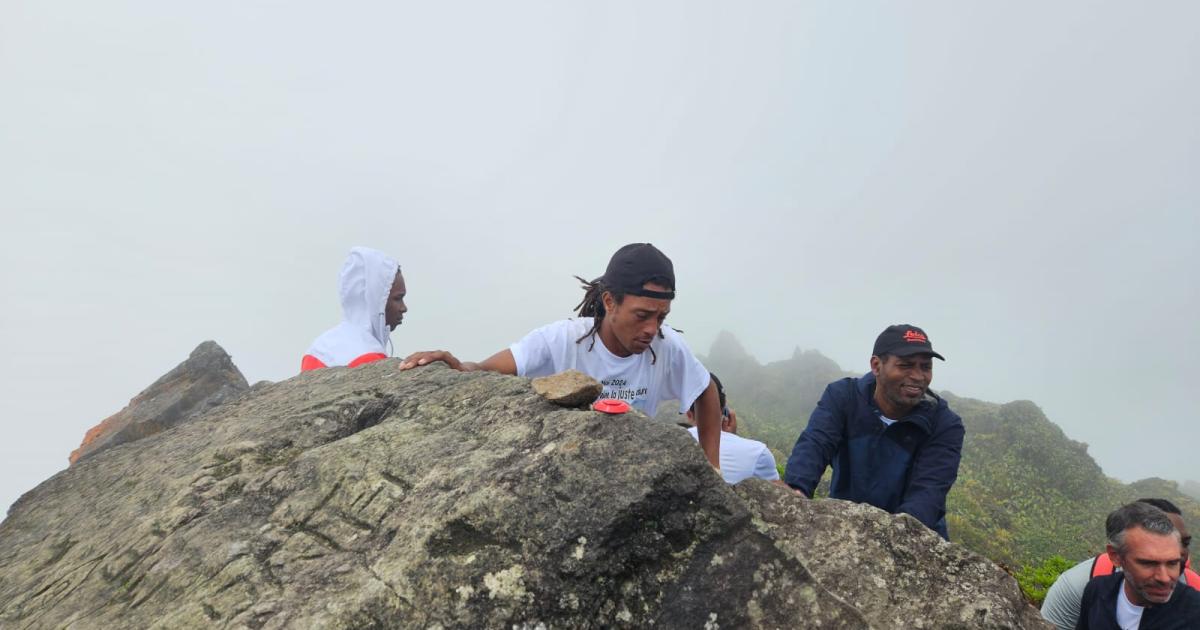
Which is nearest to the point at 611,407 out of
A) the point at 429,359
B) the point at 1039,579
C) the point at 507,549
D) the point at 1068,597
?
the point at 507,549

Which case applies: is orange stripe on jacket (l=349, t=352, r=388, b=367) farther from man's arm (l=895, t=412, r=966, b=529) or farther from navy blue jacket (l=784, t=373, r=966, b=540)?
man's arm (l=895, t=412, r=966, b=529)

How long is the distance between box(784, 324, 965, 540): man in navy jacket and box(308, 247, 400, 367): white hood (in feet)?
16.5

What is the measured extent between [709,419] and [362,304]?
4366mm

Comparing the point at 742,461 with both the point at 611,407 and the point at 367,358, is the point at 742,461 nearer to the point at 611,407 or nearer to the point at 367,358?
the point at 367,358

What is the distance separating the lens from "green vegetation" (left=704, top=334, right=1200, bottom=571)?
16.0 metres

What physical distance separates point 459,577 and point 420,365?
2.79 m

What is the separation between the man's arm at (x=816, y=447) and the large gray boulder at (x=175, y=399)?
365 inches

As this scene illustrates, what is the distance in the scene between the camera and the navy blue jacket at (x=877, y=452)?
5535 millimetres

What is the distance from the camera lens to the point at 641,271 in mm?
4891

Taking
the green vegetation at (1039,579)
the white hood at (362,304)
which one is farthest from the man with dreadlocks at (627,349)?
the green vegetation at (1039,579)

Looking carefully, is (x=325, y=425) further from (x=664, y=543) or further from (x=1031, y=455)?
(x=1031, y=455)

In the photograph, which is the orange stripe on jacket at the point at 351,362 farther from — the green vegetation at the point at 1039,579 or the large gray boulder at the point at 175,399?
the green vegetation at the point at 1039,579

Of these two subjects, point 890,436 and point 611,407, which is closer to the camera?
point 611,407

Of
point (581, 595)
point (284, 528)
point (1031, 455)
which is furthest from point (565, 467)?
point (1031, 455)
